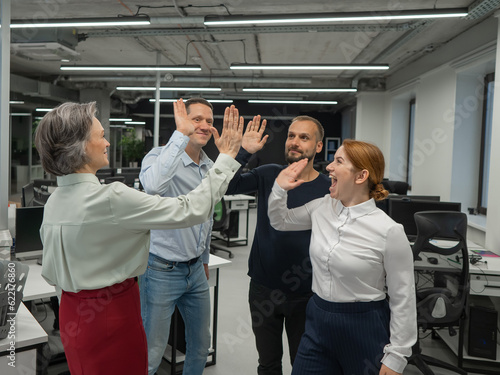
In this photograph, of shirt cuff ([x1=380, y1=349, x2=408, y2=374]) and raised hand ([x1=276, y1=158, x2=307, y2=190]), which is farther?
raised hand ([x1=276, y1=158, x2=307, y2=190])

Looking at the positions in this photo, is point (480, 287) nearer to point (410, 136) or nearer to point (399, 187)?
point (399, 187)

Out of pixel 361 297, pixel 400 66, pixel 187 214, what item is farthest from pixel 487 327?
pixel 400 66

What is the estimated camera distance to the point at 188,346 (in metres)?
2.23

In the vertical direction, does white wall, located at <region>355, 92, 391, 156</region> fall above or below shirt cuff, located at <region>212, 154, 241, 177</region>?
above

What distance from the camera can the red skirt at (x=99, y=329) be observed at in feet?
4.73

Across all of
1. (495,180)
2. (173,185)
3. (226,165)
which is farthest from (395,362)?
(495,180)

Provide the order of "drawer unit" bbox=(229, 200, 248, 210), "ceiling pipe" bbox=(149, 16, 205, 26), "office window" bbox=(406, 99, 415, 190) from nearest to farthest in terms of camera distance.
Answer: "ceiling pipe" bbox=(149, 16, 205, 26), "drawer unit" bbox=(229, 200, 248, 210), "office window" bbox=(406, 99, 415, 190)

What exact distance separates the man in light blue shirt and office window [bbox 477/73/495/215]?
489 centimetres

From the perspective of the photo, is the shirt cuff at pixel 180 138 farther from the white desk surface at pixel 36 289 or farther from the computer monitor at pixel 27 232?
the computer monitor at pixel 27 232

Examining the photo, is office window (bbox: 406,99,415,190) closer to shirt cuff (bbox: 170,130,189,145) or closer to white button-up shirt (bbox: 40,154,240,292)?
shirt cuff (bbox: 170,130,189,145)

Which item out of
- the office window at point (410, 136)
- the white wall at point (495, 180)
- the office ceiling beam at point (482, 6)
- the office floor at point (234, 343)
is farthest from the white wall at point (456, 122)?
the office floor at point (234, 343)

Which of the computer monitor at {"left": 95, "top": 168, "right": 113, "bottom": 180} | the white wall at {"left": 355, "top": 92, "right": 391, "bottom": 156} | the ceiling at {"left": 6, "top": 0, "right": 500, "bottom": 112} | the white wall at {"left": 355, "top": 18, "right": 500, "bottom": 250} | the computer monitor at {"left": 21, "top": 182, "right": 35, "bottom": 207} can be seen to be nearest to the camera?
the computer monitor at {"left": 21, "top": 182, "right": 35, "bottom": 207}

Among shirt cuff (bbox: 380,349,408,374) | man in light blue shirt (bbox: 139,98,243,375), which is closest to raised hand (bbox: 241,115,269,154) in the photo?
man in light blue shirt (bbox: 139,98,243,375)

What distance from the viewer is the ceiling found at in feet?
18.1
